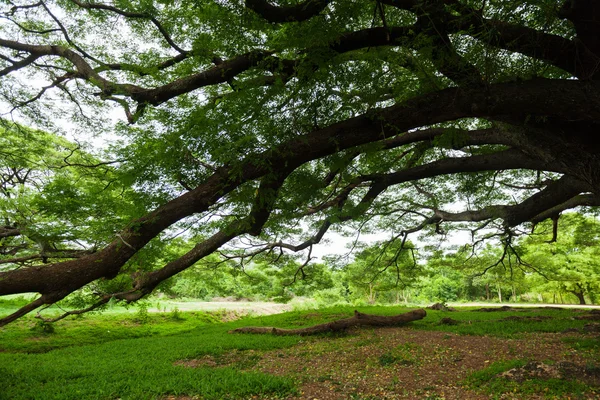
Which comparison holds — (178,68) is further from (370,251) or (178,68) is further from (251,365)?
(370,251)

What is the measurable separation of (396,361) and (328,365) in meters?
1.13

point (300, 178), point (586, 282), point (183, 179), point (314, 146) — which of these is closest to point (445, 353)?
point (300, 178)

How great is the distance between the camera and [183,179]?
13.3 feet

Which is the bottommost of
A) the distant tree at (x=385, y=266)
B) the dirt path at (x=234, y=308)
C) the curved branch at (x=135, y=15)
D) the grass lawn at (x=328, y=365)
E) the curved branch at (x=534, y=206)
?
the dirt path at (x=234, y=308)

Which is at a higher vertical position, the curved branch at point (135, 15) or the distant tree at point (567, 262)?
the curved branch at point (135, 15)

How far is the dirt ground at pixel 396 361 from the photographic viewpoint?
4.28 meters

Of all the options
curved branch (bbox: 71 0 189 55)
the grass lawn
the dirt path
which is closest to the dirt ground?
the grass lawn

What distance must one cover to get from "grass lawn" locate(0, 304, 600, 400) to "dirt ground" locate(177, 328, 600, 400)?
2 cm

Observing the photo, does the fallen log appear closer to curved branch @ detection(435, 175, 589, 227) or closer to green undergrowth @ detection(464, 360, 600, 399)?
curved branch @ detection(435, 175, 589, 227)

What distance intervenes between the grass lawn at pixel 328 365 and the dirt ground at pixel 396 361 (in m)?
0.02

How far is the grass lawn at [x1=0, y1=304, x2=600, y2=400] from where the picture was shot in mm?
4250

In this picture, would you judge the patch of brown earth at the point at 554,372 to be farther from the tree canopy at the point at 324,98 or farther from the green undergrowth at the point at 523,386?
the tree canopy at the point at 324,98

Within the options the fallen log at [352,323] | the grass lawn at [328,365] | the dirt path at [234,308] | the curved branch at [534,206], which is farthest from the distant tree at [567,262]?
the dirt path at [234,308]

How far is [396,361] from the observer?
5504mm
